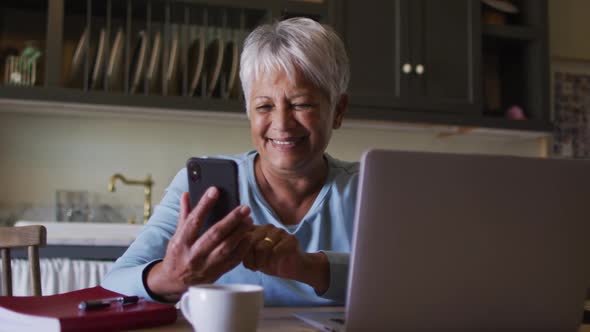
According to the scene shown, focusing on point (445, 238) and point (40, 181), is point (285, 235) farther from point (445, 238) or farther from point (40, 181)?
point (40, 181)

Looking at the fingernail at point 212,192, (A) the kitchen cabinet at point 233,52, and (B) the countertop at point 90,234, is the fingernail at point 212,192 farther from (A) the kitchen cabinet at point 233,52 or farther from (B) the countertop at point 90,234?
(A) the kitchen cabinet at point 233,52

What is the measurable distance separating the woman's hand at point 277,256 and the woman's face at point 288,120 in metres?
0.32

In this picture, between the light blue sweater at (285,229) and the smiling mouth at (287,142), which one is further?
the smiling mouth at (287,142)

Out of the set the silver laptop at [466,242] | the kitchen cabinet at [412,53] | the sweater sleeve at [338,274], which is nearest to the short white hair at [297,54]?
the sweater sleeve at [338,274]

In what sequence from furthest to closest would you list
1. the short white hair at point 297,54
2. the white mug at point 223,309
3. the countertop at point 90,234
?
the countertop at point 90,234 → the short white hair at point 297,54 → the white mug at point 223,309

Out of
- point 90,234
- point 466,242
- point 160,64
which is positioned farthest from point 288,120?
point 160,64

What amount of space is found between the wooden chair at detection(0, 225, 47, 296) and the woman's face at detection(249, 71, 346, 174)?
1.49ft

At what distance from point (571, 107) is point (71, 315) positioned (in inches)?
121

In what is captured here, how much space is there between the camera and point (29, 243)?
1.25 m

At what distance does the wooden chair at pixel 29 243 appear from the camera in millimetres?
1240

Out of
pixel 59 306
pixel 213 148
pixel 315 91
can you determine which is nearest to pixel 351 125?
pixel 213 148

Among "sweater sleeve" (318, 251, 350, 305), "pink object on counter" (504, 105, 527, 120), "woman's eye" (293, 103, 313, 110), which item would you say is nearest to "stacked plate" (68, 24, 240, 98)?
"pink object on counter" (504, 105, 527, 120)

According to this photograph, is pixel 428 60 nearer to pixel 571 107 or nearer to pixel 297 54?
pixel 571 107

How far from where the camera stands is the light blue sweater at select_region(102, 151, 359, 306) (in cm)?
102
